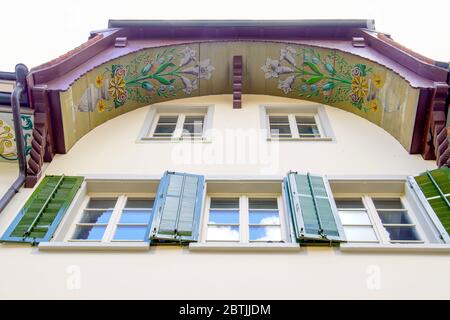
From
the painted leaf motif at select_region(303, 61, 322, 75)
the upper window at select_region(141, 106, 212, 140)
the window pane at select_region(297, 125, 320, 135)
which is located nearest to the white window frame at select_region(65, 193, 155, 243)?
the upper window at select_region(141, 106, 212, 140)

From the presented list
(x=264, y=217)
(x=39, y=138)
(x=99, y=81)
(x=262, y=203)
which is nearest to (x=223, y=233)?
(x=264, y=217)

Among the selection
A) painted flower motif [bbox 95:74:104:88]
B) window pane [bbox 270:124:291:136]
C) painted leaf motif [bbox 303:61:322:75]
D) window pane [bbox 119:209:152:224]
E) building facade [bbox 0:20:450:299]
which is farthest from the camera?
painted leaf motif [bbox 303:61:322:75]

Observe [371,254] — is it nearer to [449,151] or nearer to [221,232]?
[221,232]

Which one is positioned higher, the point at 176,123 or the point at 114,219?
the point at 176,123

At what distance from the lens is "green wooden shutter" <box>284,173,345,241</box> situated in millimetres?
5324

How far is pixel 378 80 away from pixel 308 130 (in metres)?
1.31

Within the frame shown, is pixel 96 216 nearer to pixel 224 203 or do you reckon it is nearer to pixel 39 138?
pixel 39 138

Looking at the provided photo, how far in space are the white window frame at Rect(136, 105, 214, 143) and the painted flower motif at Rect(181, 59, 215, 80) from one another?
0.60 meters

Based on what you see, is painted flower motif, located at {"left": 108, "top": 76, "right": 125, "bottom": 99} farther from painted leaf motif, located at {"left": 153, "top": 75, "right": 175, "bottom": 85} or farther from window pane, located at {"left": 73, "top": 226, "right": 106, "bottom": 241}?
window pane, located at {"left": 73, "top": 226, "right": 106, "bottom": 241}

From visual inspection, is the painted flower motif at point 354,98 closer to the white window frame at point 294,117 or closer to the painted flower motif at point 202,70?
the white window frame at point 294,117

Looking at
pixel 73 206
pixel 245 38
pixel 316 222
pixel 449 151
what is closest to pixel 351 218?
pixel 316 222

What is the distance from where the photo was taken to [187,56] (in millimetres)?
9055

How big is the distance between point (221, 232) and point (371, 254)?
A: 160cm

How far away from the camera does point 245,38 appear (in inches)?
367
